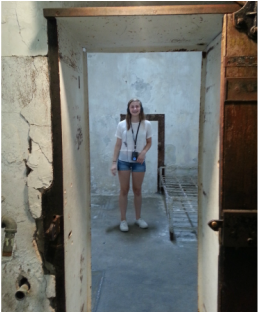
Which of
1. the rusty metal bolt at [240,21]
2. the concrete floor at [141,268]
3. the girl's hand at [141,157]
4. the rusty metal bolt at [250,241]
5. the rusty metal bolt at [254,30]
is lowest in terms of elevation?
the concrete floor at [141,268]

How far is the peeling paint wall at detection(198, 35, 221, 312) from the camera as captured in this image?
1.22 meters

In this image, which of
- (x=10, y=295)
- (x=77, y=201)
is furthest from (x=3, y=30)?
(x=10, y=295)

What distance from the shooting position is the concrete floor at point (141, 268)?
72.5 inches

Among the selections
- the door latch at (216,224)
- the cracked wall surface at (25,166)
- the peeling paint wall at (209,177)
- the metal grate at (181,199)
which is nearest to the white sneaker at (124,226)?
the metal grate at (181,199)

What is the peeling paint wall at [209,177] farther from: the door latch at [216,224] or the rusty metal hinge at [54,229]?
the rusty metal hinge at [54,229]

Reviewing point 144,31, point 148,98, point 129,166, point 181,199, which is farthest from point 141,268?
point 148,98

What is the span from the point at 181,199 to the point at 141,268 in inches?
45.2

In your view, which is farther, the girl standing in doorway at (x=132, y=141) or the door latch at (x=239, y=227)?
the girl standing in doorway at (x=132, y=141)

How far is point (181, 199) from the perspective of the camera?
317 centimetres

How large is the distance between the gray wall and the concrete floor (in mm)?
1135

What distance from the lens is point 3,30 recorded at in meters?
0.98

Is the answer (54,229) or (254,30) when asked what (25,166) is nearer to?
(54,229)

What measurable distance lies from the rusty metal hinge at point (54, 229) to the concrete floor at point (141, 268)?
3.25 feet

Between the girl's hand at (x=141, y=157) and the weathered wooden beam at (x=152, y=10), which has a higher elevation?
the weathered wooden beam at (x=152, y=10)
